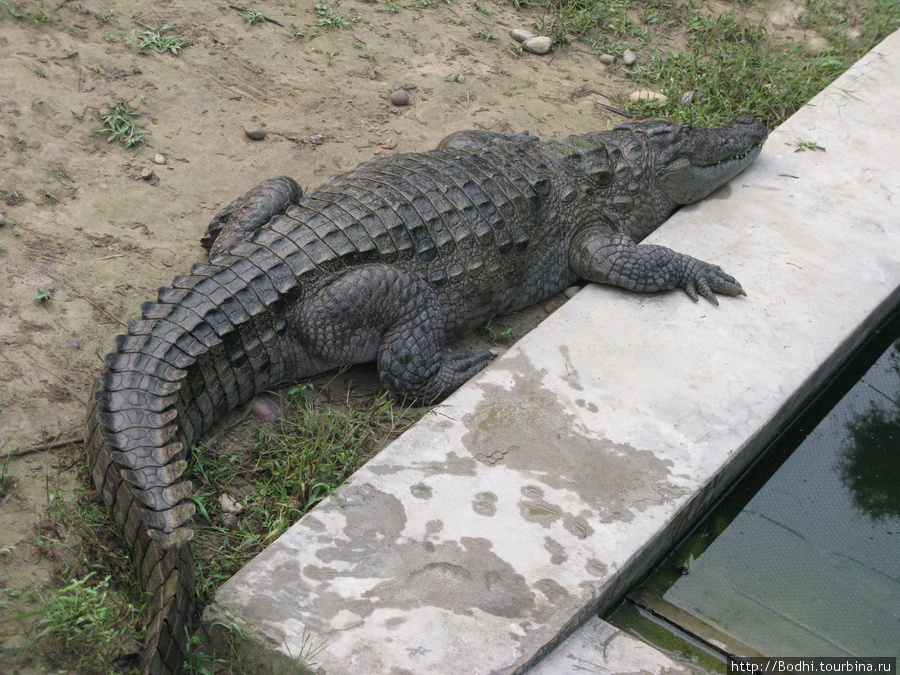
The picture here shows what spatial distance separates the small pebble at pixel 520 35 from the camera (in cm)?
628

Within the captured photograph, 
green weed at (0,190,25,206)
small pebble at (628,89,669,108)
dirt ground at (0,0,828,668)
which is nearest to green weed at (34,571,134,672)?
dirt ground at (0,0,828,668)

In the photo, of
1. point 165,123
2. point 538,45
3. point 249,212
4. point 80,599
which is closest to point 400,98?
point 538,45

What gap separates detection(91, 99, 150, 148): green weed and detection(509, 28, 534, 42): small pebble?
294 cm

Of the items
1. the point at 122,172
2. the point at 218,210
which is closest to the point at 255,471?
the point at 218,210

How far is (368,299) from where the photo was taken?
11.8ft

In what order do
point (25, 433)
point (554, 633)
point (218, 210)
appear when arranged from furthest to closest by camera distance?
point (218, 210) < point (25, 433) < point (554, 633)

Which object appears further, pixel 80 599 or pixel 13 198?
pixel 13 198

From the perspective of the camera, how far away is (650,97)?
19.4ft

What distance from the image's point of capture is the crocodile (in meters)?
2.74

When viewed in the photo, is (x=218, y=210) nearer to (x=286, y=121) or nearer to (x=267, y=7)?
(x=286, y=121)

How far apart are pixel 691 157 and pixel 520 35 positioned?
2.18 meters

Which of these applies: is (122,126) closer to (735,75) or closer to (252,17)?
(252,17)

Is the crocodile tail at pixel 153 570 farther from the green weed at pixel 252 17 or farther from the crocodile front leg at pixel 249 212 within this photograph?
the green weed at pixel 252 17

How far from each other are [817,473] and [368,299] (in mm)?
2172
